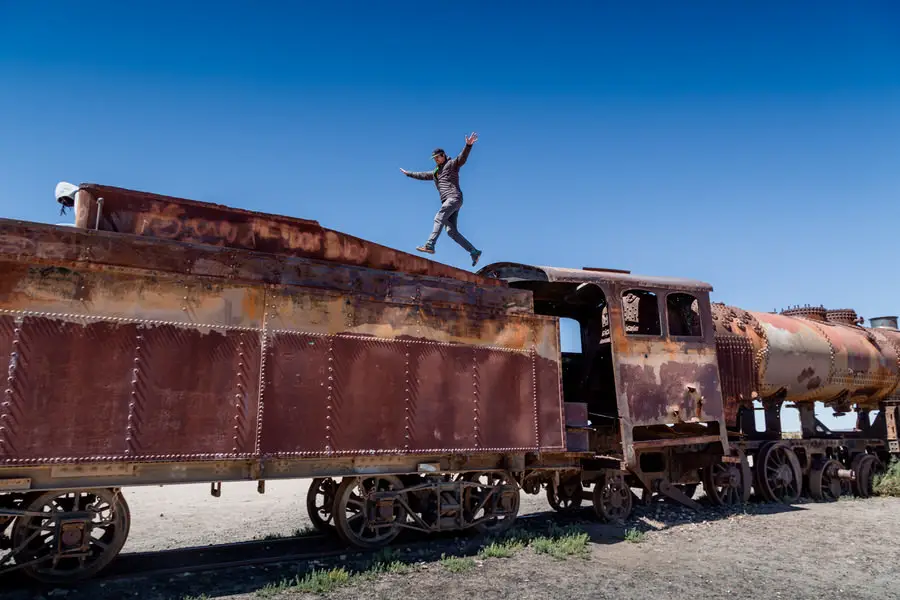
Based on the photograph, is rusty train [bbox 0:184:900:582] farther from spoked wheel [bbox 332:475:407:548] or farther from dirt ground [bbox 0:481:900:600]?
dirt ground [bbox 0:481:900:600]

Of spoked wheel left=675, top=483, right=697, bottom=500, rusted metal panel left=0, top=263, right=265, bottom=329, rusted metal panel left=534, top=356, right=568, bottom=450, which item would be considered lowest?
spoked wheel left=675, top=483, right=697, bottom=500

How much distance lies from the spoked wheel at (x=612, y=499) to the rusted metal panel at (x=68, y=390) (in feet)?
23.8

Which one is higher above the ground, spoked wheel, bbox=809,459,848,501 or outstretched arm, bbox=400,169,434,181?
outstretched arm, bbox=400,169,434,181

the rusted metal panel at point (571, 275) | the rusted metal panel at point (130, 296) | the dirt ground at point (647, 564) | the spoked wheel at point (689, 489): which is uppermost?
the rusted metal panel at point (571, 275)

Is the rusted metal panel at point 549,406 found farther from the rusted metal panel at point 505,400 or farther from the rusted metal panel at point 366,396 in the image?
the rusted metal panel at point 366,396

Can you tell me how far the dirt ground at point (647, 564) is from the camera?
6.25 m

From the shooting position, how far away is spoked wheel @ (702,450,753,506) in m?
11.7

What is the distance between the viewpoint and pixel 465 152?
32.5ft

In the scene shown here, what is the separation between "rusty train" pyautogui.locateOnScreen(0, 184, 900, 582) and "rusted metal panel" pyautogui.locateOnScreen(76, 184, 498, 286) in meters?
0.02

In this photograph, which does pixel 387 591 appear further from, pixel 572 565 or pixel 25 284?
pixel 25 284

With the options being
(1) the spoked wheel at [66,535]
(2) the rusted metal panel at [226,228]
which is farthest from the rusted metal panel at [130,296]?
(1) the spoked wheel at [66,535]

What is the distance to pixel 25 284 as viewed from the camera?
234 inches

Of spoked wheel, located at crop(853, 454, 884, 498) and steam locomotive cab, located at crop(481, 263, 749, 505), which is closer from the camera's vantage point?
steam locomotive cab, located at crop(481, 263, 749, 505)

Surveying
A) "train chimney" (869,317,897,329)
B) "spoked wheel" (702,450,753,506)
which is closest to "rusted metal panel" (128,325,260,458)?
"spoked wheel" (702,450,753,506)
